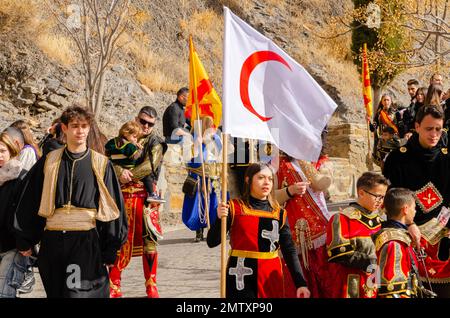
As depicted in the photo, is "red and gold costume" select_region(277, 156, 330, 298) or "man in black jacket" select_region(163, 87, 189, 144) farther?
"man in black jacket" select_region(163, 87, 189, 144)

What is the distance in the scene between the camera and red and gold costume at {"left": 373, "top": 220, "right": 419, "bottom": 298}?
4.81m

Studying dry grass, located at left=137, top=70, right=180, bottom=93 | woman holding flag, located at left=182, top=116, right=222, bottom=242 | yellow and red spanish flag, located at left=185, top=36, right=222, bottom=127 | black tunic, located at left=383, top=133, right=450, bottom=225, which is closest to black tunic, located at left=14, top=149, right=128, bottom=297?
yellow and red spanish flag, located at left=185, top=36, right=222, bottom=127

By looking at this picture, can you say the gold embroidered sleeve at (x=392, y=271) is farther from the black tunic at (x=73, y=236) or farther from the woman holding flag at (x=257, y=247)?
the black tunic at (x=73, y=236)

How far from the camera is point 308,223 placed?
5.78m

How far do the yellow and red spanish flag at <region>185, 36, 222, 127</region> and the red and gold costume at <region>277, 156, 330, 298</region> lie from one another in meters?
1.20

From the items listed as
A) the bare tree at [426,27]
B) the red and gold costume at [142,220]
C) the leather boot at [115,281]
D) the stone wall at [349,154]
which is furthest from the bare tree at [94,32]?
the leather boot at [115,281]

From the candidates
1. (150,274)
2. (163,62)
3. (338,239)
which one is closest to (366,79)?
(150,274)

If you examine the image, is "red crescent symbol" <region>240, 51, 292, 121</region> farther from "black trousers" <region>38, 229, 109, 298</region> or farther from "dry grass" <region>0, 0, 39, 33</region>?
"dry grass" <region>0, 0, 39, 33</region>

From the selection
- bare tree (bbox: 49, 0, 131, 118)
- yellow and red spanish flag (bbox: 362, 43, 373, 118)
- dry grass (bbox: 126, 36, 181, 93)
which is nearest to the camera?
yellow and red spanish flag (bbox: 362, 43, 373, 118)

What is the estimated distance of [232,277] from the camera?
4941mm

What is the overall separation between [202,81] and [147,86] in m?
16.3

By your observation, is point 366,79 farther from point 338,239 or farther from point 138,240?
point 338,239

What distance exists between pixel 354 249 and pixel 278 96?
4.41 feet

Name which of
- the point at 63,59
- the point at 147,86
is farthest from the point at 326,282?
the point at 147,86
